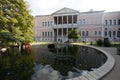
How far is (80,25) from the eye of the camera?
5103cm

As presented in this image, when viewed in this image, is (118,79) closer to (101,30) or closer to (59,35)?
(101,30)

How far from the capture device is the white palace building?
47.6 metres

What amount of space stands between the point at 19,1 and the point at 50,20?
3491 centimetres

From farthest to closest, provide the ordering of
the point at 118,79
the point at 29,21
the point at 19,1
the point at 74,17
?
1. the point at 74,17
2. the point at 29,21
3. the point at 19,1
4. the point at 118,79

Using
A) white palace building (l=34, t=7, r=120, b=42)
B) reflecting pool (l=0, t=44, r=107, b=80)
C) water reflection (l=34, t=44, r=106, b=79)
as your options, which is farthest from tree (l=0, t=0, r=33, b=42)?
white palace building (l=34, t=7, r=120, b=42)

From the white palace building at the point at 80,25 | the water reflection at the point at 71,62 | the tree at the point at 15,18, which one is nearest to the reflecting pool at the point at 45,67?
the water reflection at the point at 71,62

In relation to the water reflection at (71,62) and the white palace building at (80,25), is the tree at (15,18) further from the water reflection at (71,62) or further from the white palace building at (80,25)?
the white palace building at (80,25)

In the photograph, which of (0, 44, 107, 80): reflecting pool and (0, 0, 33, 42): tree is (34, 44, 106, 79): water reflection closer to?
(0, 44, 107, 80): reflecting pool

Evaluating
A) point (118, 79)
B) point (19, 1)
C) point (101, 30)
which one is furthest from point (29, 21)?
point (101, 30)

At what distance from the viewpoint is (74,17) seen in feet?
173

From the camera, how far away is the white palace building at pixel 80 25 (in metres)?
47.6

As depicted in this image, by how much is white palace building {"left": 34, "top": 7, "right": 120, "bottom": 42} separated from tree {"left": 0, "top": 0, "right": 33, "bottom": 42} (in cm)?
2978

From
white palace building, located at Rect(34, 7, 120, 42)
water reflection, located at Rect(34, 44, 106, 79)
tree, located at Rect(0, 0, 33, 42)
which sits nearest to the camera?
water reflection, located at Rect(34, 44, 106, 79)

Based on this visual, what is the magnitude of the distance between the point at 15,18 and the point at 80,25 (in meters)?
32.9
